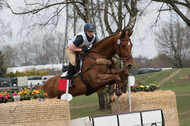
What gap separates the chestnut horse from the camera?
5883 millimetres

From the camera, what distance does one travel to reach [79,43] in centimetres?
626

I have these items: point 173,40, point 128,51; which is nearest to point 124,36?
point 128,51

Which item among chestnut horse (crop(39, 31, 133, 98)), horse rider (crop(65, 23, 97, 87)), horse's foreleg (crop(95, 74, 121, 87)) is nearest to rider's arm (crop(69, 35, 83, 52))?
horse rider (crop(65, 23, 97, 87))

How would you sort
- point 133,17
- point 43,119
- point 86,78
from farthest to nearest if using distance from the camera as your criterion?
point 133,17 → point 86,78 → point 43,119

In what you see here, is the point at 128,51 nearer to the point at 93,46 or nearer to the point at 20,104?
the point at 93,46

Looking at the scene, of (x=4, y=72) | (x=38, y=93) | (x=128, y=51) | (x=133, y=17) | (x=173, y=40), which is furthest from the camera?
(x=173, y=40)

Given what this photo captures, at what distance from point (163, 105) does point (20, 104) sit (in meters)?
3.37

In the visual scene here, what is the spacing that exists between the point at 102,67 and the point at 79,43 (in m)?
0.82

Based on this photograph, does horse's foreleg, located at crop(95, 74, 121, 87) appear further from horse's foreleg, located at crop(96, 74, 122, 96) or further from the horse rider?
the horse rider

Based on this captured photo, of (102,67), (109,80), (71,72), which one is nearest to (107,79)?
(109,80)

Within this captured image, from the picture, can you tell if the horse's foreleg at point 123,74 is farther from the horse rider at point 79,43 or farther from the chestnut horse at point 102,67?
the horse rider at point 79,43

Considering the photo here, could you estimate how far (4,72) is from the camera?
141ft

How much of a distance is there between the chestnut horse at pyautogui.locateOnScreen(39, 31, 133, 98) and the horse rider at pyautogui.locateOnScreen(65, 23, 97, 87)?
167 millimetres

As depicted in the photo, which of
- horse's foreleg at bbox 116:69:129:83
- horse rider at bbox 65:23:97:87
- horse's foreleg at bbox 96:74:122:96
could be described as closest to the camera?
horse's foreleg at bbox 96:74:122:96
